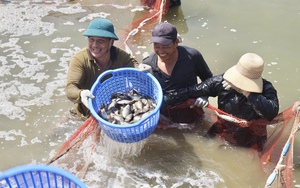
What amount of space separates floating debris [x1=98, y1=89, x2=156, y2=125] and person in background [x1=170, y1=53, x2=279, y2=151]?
69 cm

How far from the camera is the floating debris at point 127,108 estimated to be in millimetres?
3762

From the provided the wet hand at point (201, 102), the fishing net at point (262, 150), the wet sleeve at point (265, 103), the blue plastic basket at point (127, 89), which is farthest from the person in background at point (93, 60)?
the wet sleeve at point (265, 103)

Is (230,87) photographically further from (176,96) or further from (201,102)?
(176,96)

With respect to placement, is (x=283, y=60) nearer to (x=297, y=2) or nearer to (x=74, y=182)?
(x=297, y=2)

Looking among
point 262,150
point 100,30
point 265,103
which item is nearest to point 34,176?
point 100,30

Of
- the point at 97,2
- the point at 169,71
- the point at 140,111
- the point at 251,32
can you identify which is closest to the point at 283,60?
the point at 251,32

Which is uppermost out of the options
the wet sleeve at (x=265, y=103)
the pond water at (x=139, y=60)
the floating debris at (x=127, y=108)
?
the wet sleeve at (x=265, y=103)

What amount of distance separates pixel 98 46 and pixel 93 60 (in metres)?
0.21

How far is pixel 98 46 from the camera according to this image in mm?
4035

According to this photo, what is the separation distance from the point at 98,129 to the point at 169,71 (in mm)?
1223

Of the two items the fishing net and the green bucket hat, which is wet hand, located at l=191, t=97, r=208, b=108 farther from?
the green bucket hat

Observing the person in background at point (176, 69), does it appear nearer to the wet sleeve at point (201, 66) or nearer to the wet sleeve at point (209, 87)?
the wet sleeve at point (201, 66)

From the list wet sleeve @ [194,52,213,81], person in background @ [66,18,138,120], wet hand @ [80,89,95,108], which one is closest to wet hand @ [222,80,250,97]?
wet sleeve @ [194,52,213,81]

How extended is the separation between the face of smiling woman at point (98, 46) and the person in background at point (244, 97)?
122cm
